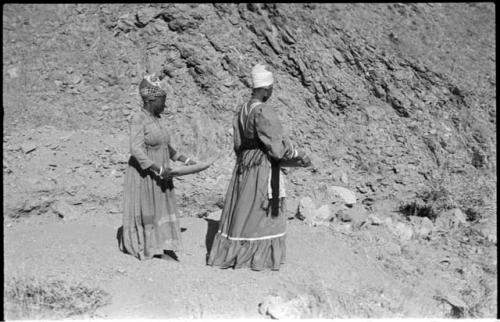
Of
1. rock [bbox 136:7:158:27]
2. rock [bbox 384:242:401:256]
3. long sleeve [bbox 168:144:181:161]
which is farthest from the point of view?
rock [bbox 136:7:158:27]

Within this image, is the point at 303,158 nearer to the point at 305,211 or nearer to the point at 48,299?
the point at 305,211

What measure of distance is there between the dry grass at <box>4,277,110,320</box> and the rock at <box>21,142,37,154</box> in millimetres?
3954

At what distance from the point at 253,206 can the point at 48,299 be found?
6.06 feet

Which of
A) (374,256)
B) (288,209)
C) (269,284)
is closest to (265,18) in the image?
(288,209)

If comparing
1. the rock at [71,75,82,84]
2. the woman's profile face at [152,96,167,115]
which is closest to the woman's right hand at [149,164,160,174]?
the woman's profile face at [152,96,167,115]

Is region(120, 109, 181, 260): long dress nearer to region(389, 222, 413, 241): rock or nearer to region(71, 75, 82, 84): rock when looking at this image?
region(389, 222, 413, 241): rock

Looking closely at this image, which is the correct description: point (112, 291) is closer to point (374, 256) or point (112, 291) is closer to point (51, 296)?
point (51, 296)

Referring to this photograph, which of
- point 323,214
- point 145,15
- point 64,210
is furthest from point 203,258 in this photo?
point 145,15

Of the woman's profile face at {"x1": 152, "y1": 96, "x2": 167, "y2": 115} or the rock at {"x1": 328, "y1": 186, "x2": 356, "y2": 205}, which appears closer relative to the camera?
the woman's profile face at {"x1": 152, "y1": 96, "x2": 167, "y2": 115}

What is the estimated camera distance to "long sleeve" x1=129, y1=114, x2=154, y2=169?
5281mm

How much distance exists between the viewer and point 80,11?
1055cm

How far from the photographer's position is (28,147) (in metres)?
8.90

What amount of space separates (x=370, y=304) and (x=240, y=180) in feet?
5.01

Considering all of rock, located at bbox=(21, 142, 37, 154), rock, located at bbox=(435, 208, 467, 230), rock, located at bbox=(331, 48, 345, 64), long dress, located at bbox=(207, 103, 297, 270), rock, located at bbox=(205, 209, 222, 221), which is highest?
rock, located at bbox=(331, 48, 345, 64)
